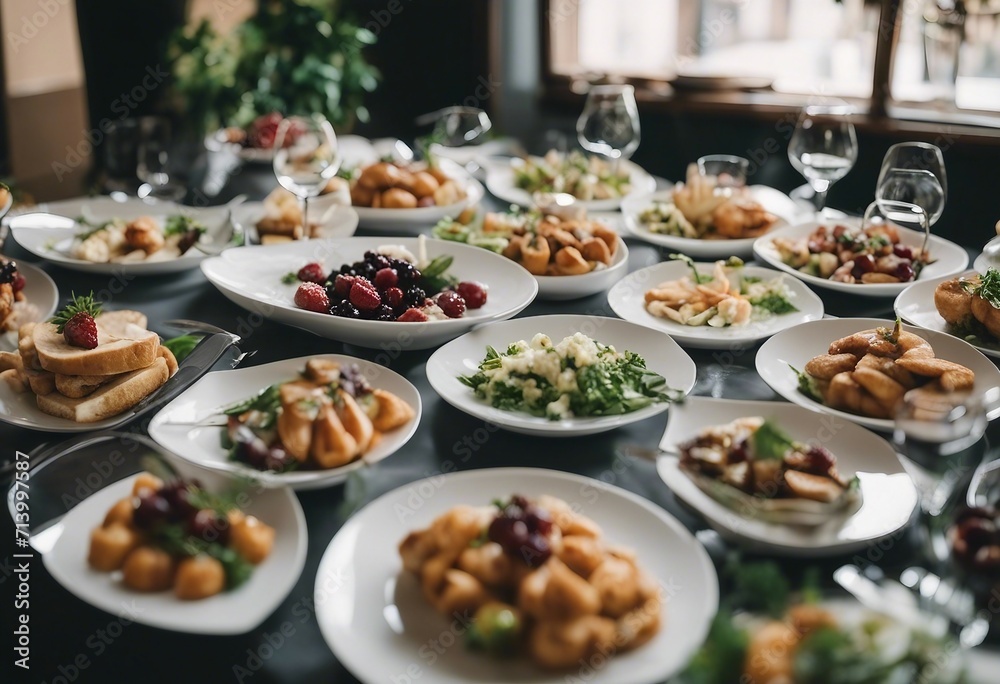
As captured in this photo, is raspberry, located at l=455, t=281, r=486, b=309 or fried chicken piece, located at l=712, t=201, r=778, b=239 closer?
raspberry, located at l=455, t=281, r=486, b=309

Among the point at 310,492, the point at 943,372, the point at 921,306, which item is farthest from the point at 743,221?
the point at 310,492

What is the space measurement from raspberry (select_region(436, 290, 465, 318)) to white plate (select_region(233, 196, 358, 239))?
2.10 feet

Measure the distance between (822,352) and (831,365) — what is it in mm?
171

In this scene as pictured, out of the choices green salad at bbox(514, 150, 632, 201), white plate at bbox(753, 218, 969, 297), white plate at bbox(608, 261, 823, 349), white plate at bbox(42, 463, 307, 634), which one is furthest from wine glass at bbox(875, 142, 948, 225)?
white plate at bbox(42, 463, 307, 634)

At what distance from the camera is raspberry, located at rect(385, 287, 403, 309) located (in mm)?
1845

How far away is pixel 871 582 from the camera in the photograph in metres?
1.06

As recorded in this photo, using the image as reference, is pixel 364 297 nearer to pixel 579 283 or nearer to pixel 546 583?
pixel 579 283

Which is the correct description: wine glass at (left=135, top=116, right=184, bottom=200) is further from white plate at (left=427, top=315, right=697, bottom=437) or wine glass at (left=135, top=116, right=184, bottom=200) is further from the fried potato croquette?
the fried potato croquette

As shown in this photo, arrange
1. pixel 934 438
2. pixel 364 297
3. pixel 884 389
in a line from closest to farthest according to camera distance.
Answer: pixel 934 438
pixel 884 389
pixel 364 297

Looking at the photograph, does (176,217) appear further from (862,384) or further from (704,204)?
(862,384)

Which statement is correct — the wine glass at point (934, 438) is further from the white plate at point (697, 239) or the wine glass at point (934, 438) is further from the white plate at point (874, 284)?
the white plate at point (697, 239)

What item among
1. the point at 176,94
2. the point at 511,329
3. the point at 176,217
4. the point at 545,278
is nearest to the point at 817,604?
the point at 511,329

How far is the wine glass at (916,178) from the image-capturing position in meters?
2.10

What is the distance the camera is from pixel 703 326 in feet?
6.09
